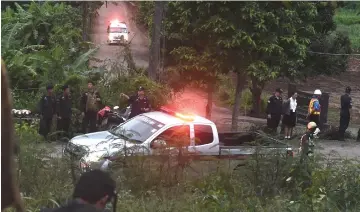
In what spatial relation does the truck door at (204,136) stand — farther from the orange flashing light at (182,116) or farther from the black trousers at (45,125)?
the black trousers at (45,125)

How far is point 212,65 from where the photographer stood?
18.5 m

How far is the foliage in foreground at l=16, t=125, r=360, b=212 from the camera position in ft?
24.5

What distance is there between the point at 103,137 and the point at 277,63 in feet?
23.6

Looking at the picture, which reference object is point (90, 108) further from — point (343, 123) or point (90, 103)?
point (343, 123)

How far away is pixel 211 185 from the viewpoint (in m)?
8.76

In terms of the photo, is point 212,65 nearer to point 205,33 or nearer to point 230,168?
point 205,33

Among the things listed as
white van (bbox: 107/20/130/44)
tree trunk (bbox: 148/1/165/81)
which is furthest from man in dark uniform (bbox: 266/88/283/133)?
white van (bbox: 107/20/130/44)

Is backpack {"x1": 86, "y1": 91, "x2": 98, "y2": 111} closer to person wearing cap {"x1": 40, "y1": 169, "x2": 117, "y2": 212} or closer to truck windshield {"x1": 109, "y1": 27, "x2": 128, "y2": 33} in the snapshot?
person wearing cap {"x1": 40, "y1": 169, "x2": 117, "y2": 212}

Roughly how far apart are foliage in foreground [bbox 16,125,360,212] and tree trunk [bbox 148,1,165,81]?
10.2m

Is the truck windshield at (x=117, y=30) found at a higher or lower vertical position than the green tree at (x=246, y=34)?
lower

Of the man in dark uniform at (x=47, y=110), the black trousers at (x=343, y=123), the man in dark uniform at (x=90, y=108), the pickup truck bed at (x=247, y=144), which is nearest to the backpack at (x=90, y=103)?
the man in dark uniform at (x=90, y=108)

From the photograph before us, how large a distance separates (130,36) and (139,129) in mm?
28721

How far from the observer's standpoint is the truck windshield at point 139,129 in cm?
1217

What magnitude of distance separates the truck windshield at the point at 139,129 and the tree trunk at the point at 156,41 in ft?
19.9
